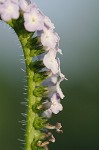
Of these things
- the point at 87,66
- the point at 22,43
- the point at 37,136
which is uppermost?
the point at 22,43

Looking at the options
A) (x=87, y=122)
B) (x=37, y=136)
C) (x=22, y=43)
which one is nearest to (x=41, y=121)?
(x=37, y=136)

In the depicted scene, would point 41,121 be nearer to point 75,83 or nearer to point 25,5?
point 25,5

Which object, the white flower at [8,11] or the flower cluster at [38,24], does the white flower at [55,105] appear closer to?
→ the flower cluster at [38,24]

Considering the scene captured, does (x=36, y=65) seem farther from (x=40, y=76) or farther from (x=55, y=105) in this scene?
(x=55, y=105)

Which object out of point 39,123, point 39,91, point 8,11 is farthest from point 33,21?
point 39,123

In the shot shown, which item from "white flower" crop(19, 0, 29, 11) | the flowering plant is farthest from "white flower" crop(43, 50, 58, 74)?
"white flower" crop(19, 0, 29, 11)

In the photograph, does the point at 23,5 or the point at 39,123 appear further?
the point at 39,123

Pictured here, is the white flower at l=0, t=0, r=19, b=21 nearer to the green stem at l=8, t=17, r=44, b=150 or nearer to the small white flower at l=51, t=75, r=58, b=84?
the green stem at l=8, t=17, r=44, b=150
